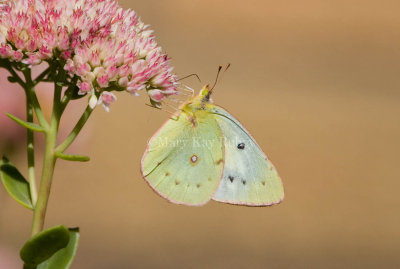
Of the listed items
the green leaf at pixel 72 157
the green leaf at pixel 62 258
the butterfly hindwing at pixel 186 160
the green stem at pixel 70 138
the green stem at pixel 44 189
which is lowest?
the green leaf at pixel 62 258

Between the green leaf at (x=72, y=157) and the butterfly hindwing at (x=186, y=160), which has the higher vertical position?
the butterfly hindwing at (x=186, y=160)

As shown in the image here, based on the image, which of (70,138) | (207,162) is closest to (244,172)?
(207,162)

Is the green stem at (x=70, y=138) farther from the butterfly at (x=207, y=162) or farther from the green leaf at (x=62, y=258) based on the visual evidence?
the butterfly at (x=207, y=162)

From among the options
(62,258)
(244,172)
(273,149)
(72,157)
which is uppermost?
(273,149)

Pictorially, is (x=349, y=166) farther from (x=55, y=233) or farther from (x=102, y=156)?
(x=55, y=233)

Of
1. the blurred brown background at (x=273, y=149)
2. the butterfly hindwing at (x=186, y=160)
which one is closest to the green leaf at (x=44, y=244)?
the butterfly hindwing at (x=186, y=160)

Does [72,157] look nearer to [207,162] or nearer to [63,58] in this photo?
[63,58]

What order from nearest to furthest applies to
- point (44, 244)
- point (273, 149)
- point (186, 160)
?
point (44, 244), point (186, 160), point (273, 149)
